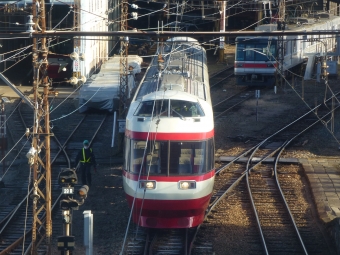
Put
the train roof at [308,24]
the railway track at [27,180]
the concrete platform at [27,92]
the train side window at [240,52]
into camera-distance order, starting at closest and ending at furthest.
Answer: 1. the railway track at [27,180]
2. the concrete platform at [27,92]
3. the train side window at [240,52]
4. the train roof at [308,24]

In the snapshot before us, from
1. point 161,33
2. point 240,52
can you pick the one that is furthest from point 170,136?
point 240,52

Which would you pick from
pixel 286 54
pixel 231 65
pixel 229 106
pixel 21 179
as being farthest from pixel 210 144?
pixel 231 65

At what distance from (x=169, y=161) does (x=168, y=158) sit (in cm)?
6

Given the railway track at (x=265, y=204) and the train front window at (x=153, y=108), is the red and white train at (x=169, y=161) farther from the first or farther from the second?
the railway track at (x=265, y=204)

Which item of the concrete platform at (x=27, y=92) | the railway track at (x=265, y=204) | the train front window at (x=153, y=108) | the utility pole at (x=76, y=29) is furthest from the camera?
the concrete platform at (x=27, y=92)

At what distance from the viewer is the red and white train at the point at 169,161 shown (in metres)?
12.1

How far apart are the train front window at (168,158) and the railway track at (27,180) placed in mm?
2020

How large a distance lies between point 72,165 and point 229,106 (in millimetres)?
9551

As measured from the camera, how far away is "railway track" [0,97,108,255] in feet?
44.0

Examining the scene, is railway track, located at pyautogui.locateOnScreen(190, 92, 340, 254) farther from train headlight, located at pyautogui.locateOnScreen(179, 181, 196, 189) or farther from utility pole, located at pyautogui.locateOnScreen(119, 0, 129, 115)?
utility pole, located at pyautogui.locateOnScreen(119, 0, 129, 115)

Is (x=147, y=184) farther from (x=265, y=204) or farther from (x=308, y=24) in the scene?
(x=308, y=24)

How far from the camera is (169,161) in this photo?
39.9ft

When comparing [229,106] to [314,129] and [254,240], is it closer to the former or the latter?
[314,129]

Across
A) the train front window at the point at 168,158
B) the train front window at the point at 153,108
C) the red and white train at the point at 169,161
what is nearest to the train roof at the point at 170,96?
the red and white train at the point at 169,161
